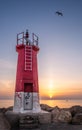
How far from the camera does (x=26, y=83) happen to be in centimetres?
1894

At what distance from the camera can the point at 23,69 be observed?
18953 mm

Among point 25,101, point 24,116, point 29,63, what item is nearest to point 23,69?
point 29,63

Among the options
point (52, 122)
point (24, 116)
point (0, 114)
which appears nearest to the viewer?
point (0, 114)

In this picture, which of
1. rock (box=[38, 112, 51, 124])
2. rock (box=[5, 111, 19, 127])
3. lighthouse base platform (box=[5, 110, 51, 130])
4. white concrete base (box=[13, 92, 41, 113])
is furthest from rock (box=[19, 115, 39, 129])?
white concrete base (box=[13, 92, 41, 113])

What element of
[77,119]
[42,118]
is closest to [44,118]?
[42,118]

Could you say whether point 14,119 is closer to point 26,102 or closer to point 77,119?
point 26,102

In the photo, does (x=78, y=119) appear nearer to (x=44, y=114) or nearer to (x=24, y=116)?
(x=44, y=114)

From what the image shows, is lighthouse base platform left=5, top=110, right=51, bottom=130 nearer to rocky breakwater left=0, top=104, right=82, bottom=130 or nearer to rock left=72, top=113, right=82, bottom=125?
rocky breakwater left=0, top=104, right=82, bottom=130

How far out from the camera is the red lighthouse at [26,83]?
1886 centimetres

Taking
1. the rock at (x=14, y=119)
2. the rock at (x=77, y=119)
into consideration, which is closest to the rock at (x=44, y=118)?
the rock at (x=14, y=119)

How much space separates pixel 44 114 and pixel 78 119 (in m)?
2.68

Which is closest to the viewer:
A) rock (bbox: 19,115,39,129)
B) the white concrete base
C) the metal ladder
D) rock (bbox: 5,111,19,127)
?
rock (bbox: 19,115,39,129)

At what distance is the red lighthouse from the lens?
61.9 feet

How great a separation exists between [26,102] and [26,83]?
1.53 m
